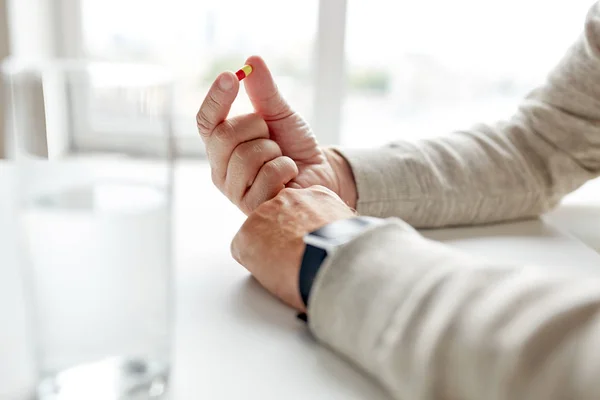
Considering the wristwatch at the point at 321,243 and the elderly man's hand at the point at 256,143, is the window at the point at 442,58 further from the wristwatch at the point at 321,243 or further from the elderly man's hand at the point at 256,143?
the wristwatch at the point at 321,243

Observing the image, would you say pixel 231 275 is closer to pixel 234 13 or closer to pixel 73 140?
pixel 73 140

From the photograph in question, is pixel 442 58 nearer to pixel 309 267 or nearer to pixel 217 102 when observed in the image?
pixel 217 102

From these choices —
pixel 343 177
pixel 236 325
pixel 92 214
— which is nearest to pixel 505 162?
pixel 343 177

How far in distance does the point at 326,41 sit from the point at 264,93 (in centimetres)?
59

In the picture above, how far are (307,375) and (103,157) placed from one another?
0.17 metres

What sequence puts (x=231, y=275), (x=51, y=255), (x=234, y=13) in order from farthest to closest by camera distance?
(x=234, y=13) < (x=231, y=275) < (x=51, y=255)

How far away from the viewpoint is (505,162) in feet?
2.51

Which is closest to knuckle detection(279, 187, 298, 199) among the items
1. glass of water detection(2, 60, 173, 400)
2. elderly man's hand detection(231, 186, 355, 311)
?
elderly man's hand detection(231, 186, 355, 311)

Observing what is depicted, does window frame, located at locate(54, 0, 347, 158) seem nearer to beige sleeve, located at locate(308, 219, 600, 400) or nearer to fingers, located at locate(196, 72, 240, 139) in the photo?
fingers, located at locate(196, 72, 240, 139)

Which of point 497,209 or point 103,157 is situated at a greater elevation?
point 103,157

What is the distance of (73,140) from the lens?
0.34 meters

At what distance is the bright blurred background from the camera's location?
1.22 m

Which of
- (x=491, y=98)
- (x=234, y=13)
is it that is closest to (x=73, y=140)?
(x=234, y=13)

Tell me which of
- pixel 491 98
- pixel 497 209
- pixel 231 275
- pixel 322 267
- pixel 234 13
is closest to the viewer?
pixel 322 267
